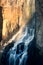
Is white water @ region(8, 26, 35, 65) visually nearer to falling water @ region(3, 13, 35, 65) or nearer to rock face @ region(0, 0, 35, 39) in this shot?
falling water @ region(3, 13, 35, 65)

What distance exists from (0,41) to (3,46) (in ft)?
0.18

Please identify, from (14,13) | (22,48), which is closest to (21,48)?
(22,48)

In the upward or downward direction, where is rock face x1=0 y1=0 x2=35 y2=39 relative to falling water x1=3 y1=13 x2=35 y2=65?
upward

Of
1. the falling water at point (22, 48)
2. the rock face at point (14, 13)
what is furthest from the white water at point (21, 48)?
the rock face at point (14, 13)

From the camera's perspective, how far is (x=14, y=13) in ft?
6.31

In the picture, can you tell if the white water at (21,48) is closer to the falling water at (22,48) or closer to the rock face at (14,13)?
the falling water at (22,48)

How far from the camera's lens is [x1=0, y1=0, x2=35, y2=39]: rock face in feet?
6.17

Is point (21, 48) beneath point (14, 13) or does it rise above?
beneath

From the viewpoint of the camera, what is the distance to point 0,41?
195cm

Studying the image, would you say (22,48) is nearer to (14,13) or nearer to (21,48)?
(21,48)

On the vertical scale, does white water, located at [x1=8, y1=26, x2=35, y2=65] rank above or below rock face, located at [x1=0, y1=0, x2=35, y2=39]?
below

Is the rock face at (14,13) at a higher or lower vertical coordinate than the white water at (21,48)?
higher

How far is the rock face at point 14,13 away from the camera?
6.17 feet

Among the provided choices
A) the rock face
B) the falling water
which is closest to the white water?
the falling water
